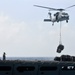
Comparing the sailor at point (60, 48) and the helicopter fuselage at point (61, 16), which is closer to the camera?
the sailor at point (60, 48)

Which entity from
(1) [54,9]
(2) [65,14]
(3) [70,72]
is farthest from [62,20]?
(3) [70,72]

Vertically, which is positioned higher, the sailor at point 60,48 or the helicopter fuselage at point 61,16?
the helicopter fuselage at point 61,16

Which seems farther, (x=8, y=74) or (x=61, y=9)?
(x=61, y=9)

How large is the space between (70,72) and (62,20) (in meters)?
27.9

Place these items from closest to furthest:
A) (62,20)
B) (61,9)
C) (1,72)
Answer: (1,72) → (62,20) → (61,9)

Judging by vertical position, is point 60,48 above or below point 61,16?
below

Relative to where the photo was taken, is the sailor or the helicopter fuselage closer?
the sailor

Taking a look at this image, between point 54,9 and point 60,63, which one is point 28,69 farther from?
point 54,9

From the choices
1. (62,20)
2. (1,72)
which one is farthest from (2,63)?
(62,20)

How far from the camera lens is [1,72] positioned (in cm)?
3850

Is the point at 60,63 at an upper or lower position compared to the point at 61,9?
lower

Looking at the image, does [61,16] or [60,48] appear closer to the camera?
[60,48]

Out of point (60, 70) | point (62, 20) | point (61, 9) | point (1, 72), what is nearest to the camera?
point (1, 72)

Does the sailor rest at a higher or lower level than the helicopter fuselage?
lower
